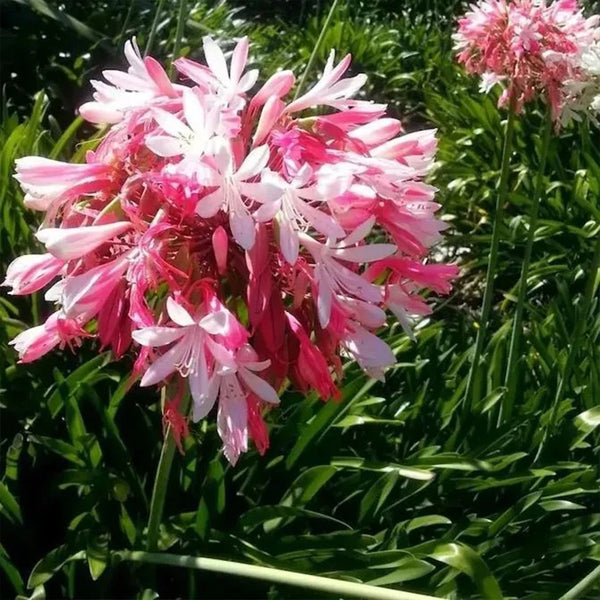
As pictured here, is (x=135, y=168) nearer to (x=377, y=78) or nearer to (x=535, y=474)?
(x=535, y=474)

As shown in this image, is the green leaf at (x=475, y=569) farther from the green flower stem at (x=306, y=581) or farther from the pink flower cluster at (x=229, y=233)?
the pink flower cluster at (x=229, y=233)

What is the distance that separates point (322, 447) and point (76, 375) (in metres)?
0.54

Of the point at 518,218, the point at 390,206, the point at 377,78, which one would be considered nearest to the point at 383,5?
the point at 377,78

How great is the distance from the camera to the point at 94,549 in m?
1.57

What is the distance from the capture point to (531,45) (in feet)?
6.30

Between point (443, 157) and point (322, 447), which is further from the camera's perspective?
point (443, 157)

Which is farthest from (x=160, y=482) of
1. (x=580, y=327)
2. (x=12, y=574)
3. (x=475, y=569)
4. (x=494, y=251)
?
(x=580, y=327)

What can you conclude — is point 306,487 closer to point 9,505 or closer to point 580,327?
point 9,505

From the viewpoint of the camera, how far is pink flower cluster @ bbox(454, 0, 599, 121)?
1.93 m

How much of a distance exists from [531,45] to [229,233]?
3.84 feet

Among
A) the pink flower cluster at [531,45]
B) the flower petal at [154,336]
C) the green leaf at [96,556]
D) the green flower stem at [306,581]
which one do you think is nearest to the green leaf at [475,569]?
the green flower stem at [306,581]

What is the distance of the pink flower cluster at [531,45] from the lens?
193 cm

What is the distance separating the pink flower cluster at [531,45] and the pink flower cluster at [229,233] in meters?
0.91

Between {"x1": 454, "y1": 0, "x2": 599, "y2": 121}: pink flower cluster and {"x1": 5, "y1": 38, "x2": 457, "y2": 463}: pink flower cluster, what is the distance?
3.00ft
